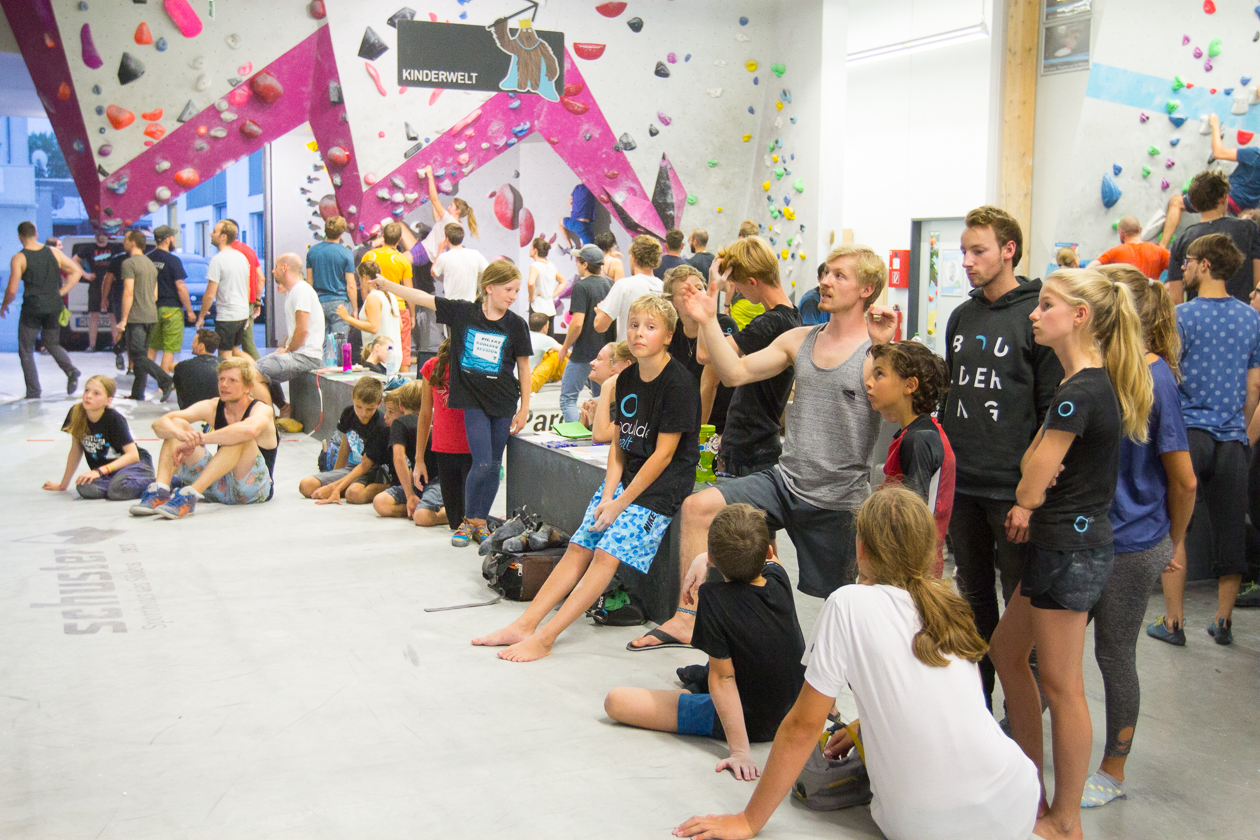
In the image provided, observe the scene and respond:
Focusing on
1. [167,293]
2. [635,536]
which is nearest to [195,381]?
[167,293]

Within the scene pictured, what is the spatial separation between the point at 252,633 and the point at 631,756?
5.86 feet

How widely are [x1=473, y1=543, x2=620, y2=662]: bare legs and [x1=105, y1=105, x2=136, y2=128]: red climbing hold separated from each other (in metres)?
8.29

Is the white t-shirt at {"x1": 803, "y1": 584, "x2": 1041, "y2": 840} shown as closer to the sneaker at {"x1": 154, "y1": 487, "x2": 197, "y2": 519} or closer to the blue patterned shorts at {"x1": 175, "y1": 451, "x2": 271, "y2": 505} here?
the sneaker at {"x1": 154, "y1": 487, "x2": 197, "y2": 519}

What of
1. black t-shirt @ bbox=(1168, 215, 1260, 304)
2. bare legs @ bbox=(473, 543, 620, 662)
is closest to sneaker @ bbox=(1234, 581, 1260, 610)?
black t-shirt @ bbox=(1168, 215, 1260, 304)

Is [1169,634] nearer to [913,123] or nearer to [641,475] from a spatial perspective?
[641,475]

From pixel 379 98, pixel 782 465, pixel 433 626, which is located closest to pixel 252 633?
pixel 433 626

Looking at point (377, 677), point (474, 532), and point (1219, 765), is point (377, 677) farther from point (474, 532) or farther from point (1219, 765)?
point (1219, 765)

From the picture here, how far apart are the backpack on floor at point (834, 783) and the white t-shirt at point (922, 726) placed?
1.38ft

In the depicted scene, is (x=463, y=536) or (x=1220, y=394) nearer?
(x=1220, y=394)

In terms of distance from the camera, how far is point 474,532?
211 inches

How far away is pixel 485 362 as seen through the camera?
5203 millimetres

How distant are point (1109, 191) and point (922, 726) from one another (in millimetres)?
8528

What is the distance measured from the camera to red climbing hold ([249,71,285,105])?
33.9ft

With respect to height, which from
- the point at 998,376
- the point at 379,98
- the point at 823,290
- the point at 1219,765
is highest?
the point at 379,98
